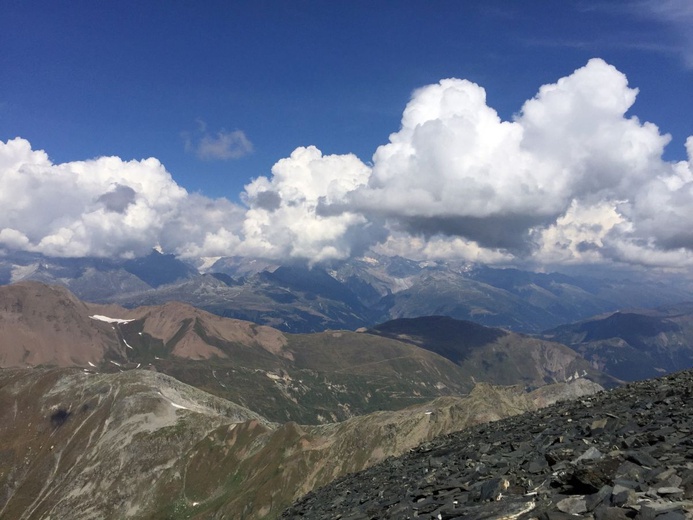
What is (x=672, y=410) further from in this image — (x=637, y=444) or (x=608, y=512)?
(x=608, y=512)

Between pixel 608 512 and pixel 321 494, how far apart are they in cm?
4154

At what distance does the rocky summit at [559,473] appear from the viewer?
16000 mm

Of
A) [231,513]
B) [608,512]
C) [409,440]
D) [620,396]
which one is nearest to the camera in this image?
[608,512]

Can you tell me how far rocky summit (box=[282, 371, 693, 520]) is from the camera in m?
16.0

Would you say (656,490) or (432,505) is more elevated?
(656,490)

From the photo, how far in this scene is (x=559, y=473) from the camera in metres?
21.8

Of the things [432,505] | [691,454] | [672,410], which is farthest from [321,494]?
[691,454]

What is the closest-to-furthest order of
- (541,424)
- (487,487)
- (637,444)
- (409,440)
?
(487,487) < (637,444) < (541,424) < (409,440)

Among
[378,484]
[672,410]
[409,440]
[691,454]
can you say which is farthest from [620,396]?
[409,440]

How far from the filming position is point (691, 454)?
67.6 ft

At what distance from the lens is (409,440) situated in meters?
196

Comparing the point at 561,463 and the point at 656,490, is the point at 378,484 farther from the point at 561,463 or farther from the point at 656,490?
the point at 656,490

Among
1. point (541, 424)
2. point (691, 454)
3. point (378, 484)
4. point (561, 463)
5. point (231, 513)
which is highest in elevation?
point (691, 454)

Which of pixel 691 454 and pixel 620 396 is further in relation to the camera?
pixel 620 396
